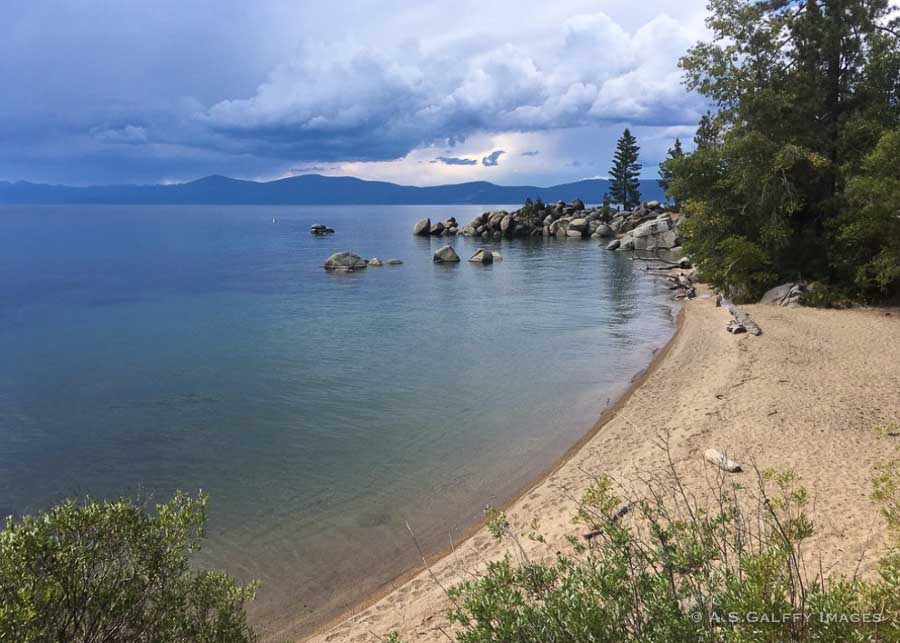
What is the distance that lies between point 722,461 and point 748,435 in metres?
2.24

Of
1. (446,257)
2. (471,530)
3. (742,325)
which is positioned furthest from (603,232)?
(471,530)

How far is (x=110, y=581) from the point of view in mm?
5371

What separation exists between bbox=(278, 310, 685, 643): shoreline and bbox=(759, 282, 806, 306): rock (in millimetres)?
10974

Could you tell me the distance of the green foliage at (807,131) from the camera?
2589 centimetres

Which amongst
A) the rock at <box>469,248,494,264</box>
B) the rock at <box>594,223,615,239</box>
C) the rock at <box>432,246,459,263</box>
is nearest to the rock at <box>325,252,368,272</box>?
the rock at <box>432,246,459,263</box>

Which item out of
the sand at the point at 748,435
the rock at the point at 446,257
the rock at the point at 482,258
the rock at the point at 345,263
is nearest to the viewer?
the sand at the point at 748,435

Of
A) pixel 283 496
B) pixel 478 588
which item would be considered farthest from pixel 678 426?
pixel 478 588

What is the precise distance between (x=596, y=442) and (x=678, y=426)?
2.00 m

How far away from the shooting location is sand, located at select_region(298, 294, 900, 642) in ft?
27.4

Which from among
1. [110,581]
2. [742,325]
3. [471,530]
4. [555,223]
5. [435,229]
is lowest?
[471,530]

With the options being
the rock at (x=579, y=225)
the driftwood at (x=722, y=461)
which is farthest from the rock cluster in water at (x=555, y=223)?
the driftwood at (x=722, y=461)

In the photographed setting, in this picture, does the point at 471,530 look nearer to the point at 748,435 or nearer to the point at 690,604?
the point at 748,435

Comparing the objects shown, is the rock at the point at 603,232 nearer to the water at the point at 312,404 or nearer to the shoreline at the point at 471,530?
the water at the point at 312,404

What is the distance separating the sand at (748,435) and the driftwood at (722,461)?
20 centimetres
